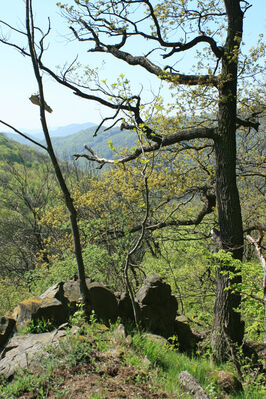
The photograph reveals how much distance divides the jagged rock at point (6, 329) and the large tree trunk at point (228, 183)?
4.29 metres

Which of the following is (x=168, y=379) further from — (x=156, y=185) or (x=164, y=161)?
(x=164, y=161)

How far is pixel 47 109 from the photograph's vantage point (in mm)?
4730

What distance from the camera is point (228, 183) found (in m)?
7.07

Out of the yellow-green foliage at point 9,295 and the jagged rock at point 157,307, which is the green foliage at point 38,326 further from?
the yellow-green foliage at point 9,295

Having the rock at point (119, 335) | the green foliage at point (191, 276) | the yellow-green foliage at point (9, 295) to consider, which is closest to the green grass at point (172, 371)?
the rock at point (119, 335)

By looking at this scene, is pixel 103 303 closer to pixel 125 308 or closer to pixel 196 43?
pixel 125 308

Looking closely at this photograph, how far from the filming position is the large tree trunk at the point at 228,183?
6855mm

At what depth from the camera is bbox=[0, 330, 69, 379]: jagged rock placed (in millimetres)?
3753

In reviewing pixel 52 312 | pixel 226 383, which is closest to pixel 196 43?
pixel 52 312

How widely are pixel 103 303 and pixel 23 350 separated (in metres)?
2.00

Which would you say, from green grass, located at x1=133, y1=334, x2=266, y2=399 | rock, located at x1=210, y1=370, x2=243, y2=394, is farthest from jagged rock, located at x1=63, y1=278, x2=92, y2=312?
rock, located at x1=210, y1=370, x2=243, y2=394

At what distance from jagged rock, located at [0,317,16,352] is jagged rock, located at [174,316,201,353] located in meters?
3.84

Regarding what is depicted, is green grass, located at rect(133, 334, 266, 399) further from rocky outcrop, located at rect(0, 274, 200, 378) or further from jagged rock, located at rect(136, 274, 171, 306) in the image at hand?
jagged rock, located at rect(136, 274, 171, 306)

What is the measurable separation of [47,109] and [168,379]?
4.15 metres
